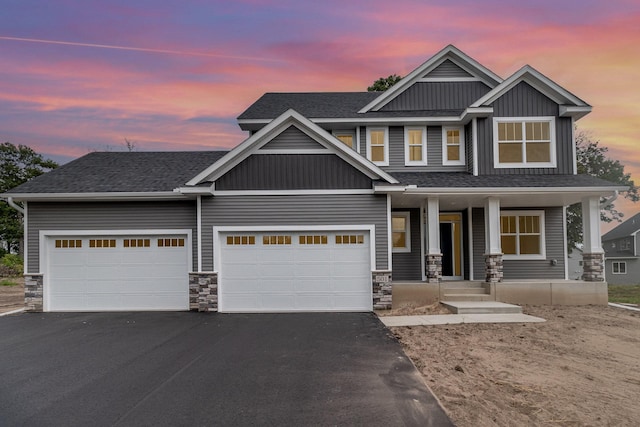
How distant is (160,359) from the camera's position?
23.4 ft

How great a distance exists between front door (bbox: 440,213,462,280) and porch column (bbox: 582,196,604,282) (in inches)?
154

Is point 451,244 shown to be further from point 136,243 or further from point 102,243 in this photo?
point 102,243

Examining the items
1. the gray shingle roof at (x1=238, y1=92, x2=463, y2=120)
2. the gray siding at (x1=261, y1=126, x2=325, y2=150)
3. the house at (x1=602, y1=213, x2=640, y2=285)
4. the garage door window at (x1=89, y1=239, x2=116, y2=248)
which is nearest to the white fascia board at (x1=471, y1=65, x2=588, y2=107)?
the gray shingle roof at (x1=238, y1=92, x2=463, y2=120)

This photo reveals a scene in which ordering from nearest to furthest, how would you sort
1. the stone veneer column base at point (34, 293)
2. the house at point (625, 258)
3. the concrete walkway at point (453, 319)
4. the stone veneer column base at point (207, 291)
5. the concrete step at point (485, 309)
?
the concrete walkway at point (453, 319), the concrete step at point (485, 309), the stone veneer column base at point (207, 291), the stone veneer column base at point (34, 293), the house at point (625, 258)

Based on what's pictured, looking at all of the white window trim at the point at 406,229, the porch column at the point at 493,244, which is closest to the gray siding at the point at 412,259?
the white window trim at the point at 406,229

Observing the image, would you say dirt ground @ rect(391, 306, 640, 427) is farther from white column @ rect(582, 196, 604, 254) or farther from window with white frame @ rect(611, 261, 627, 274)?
window with white frame @ rect(611, 261, 627, 274)

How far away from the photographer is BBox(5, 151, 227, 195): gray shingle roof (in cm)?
1279

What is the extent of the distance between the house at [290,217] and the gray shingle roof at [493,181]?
65 mm

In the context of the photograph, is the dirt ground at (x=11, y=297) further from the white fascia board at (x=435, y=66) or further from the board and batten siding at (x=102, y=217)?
the white fascia board at (x=435, y=66)

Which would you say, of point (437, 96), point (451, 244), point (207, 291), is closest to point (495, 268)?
point (451, 244)

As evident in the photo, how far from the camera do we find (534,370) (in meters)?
6.43

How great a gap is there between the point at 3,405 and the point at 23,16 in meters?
13.5

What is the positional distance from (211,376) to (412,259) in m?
10.4

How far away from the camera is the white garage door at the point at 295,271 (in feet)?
39.7
